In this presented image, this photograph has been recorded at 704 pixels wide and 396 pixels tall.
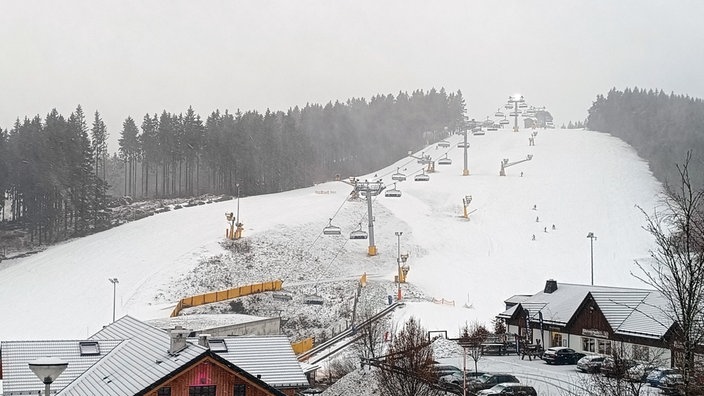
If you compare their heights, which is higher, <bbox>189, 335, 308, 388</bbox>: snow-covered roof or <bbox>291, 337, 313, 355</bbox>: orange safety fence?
<bbox>189, 335, 308, 388</bbox>: snow-covered roof

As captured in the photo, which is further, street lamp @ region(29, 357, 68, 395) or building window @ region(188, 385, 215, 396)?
building window @ region(188, 385, 215, 396)

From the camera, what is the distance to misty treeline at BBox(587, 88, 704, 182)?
127 meters

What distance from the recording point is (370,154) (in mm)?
158000

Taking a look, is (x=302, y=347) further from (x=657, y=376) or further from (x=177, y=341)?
(x=657, y=376)

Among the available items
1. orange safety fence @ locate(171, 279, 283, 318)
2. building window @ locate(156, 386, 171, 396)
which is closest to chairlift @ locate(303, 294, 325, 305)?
orange safety fence @ locate(171, 279, 283, 318)

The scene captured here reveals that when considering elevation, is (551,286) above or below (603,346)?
above

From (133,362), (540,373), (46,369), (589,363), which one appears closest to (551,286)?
(540,373)

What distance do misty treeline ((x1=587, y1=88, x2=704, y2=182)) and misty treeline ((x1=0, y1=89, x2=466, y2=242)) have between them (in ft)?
112

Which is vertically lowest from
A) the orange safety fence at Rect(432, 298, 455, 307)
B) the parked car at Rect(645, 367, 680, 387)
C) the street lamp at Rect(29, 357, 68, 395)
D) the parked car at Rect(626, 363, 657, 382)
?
the orange safety fence at Rect(432, 298, 455, 307)

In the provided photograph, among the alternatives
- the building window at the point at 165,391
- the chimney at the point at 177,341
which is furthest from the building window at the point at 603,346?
the building window at the point at 165,391

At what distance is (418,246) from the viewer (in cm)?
8100

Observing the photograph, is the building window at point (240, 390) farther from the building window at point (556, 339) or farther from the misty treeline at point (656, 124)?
the misty treeline at point (656, 124)

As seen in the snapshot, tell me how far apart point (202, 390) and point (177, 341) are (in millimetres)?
1880

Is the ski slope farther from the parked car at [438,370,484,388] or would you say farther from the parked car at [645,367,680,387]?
the parked car at [645,367,680,387]
